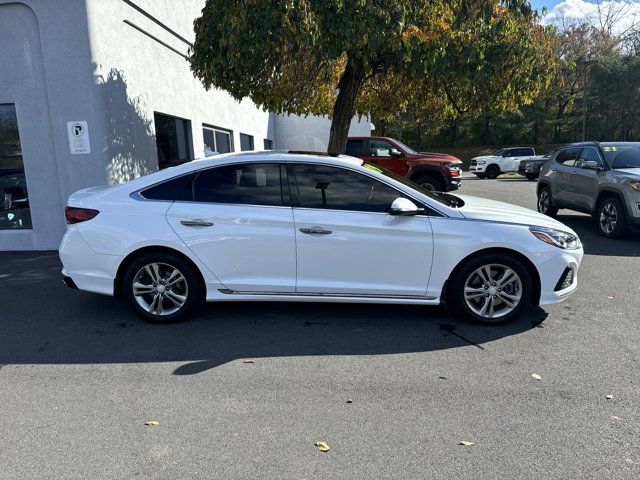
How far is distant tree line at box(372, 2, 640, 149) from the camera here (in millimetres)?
37844

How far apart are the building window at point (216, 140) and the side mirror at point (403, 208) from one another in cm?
897

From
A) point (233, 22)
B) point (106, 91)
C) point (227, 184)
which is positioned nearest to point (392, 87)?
point (233, 22)

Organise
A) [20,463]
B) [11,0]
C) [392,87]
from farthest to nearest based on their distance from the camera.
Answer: [392,87] → [11,0] → [20,463]

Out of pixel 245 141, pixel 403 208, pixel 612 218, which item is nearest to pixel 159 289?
pixel 403 208

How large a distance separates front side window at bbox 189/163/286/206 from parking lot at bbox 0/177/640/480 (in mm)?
1221

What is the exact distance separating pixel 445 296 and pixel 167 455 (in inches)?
110

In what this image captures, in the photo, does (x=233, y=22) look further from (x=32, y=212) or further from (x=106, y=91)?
(x=32, y=212)

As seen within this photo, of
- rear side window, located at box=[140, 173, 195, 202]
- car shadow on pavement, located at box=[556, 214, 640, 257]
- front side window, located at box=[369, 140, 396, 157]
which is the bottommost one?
car shadow on pavement, located at box=[556, 214, 640, 257]

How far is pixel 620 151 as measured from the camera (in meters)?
8.55

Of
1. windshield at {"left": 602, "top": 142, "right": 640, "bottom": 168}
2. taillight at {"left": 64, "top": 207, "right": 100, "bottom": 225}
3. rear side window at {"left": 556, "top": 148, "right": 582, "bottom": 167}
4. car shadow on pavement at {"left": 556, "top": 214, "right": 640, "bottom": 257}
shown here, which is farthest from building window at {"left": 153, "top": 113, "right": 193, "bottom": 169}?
windshield at {"left": 602, "top": 142, "right": 640, "bottom": 168}

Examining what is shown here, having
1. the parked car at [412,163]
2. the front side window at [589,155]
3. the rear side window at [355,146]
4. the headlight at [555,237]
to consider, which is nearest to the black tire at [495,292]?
the headlight at [555,237]

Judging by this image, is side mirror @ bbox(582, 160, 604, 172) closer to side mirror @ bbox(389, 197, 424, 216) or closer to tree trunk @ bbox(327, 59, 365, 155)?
tree trunk @ bbox(327, 59, 365, 155)

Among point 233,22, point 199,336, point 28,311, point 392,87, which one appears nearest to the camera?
point 199,336

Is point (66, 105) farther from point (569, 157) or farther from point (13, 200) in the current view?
point (569, 157)
